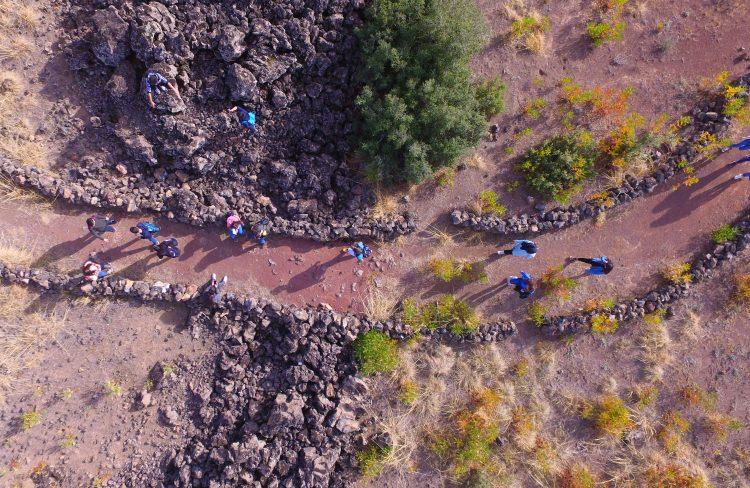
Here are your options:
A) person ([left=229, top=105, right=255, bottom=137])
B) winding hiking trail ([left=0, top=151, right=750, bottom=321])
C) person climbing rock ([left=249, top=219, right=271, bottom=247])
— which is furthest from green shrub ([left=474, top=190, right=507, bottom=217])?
person ([left=229, top=105, right=255, bottom=137])

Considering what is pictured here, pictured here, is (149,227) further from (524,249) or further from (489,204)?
(524,249)

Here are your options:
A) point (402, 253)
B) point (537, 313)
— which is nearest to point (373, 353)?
point (402, 253)

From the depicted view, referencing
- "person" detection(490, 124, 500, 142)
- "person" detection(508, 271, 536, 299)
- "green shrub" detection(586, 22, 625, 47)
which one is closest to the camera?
"person" detection(508, 271, 536, 299)

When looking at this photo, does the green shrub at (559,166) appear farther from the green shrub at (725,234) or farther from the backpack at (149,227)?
the backpack at (149,227)

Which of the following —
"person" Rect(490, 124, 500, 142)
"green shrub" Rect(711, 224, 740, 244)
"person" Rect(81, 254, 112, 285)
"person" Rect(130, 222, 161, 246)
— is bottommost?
"person" Rect(81, 254, 112, 285)

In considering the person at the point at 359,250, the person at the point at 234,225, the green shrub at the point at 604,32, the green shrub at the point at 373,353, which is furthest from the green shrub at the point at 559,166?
the person at the point at 234,225

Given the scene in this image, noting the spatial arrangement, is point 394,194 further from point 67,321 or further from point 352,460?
point 67,321

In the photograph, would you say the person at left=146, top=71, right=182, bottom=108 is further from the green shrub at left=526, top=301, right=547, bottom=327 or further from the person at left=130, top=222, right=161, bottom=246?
the green shrub at left=526, top=301, right=547, bottom=327
